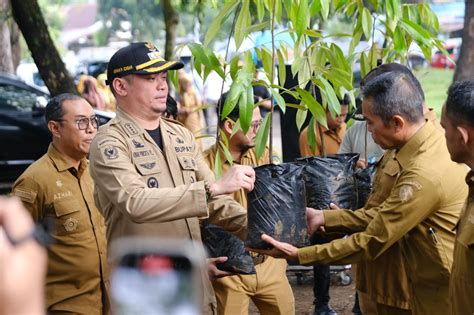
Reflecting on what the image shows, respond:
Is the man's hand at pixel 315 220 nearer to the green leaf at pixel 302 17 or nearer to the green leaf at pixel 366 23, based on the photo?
the green leaf at pixel 302 17

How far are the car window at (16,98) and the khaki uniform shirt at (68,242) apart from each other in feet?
26.9

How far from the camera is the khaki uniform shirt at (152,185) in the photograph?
3.89 m

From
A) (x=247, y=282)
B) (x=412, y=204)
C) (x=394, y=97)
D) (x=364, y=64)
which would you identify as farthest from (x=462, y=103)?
(x=247, y=282)

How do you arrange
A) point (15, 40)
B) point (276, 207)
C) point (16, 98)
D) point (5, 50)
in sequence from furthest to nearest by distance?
point (15, 40) → point (5, 50) → point (16, 98) → point (276, 207)

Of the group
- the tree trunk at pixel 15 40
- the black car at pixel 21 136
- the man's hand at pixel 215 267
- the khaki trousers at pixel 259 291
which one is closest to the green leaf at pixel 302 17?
the man's hand at pixel 215 267

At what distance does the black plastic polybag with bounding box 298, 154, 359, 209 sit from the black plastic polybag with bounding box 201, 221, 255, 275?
0.47 meters

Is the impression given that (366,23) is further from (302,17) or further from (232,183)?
(232,183)

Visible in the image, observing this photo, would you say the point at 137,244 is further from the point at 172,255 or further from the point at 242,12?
the point at 242,12

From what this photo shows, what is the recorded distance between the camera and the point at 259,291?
539 cm

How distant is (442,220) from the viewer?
415 cm

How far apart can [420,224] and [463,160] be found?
20.5 inches

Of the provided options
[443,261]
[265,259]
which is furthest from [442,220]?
[265,259]

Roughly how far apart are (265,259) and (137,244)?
331 centimetres

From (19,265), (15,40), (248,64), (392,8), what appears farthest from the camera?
(15,40)
